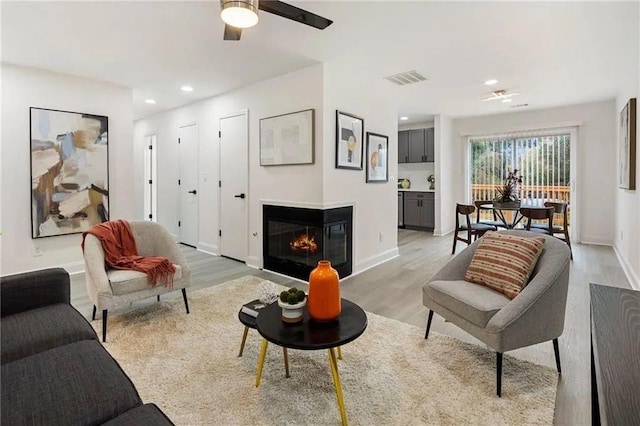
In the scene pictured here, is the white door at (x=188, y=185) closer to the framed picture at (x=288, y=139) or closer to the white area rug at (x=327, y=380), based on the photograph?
the framed picture at (x=288, y=139)

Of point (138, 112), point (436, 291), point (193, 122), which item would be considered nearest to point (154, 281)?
point (436, 291)

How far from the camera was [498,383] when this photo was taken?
1.87 m

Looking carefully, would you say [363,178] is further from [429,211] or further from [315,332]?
[429,211]

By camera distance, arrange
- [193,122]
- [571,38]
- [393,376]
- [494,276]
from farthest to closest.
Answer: [193,122] < [571,38] < [494,276] < [393,376]

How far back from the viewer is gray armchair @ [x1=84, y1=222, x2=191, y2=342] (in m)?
2.52

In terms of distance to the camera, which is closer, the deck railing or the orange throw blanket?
the orange throw blanket

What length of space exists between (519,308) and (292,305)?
1.24 meters

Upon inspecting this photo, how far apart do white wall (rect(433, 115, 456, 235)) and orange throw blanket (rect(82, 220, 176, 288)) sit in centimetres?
585

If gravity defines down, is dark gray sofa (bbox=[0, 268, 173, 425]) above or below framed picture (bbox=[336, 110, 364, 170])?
below

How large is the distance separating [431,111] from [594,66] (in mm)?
2863

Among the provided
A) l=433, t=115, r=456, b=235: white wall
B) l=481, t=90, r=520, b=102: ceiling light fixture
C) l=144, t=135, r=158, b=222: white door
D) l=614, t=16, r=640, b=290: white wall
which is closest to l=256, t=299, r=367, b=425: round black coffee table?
l=614, t=16, r=640, b=290: white wall

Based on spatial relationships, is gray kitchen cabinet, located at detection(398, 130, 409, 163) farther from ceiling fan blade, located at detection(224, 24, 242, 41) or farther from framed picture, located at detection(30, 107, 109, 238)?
ceiling fan blade, located at detection(224, 24, 242, 41)

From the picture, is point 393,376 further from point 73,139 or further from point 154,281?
point 73,139

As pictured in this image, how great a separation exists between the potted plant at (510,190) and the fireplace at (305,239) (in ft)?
9.44
